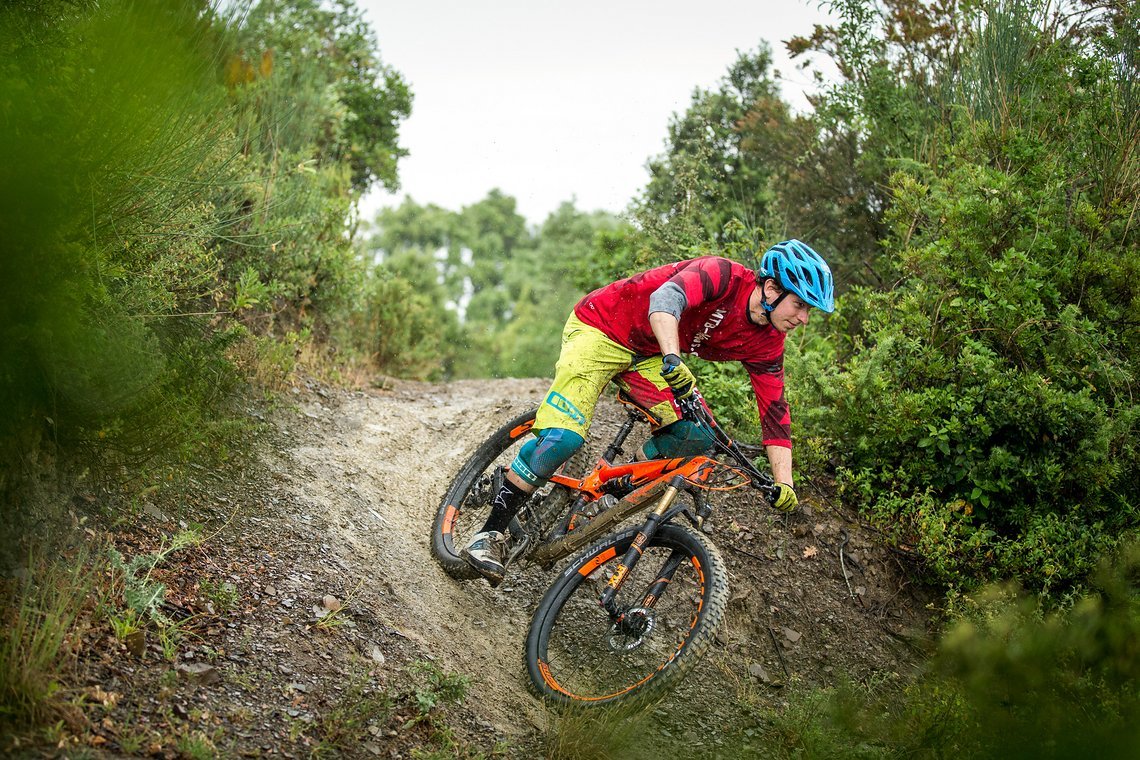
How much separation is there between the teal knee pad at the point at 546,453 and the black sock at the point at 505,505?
0.10 metres

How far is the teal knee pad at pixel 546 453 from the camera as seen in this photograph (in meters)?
4.79

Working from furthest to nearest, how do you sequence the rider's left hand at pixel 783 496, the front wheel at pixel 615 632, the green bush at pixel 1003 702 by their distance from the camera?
the rider's left hand at pixel 783 496 → the front wheel at pixel 615 632 → the green bush at pixel 1003 702

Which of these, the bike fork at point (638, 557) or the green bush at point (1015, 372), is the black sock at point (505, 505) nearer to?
the bike fork at point (638, 557)

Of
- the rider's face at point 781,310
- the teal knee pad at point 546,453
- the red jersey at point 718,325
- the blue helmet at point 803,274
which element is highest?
the blue helmet at point 803,274

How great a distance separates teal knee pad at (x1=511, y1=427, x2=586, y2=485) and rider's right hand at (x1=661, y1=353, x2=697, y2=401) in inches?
34.2

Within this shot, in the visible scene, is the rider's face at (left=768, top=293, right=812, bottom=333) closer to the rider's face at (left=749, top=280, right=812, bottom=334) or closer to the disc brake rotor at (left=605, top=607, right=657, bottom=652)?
the rider's face at (left=749, top=280, right=812, bottom=334)

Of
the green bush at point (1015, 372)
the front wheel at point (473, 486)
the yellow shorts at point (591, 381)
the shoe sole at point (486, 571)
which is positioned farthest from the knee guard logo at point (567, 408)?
the green bush at point (1015, 372)

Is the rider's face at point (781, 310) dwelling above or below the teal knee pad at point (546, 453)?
above

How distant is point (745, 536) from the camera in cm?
634

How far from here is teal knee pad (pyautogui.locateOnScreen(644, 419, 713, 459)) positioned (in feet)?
16.1

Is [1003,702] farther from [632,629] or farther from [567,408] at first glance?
[567,408]

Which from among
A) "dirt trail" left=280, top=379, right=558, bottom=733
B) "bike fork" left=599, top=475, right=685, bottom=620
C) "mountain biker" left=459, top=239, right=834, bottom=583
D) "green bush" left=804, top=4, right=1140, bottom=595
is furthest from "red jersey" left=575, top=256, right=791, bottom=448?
"dirt trail" left=280, top=379, right=558, bottom=733

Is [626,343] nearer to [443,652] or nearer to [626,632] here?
[626,632]

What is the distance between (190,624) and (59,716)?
819 mm
